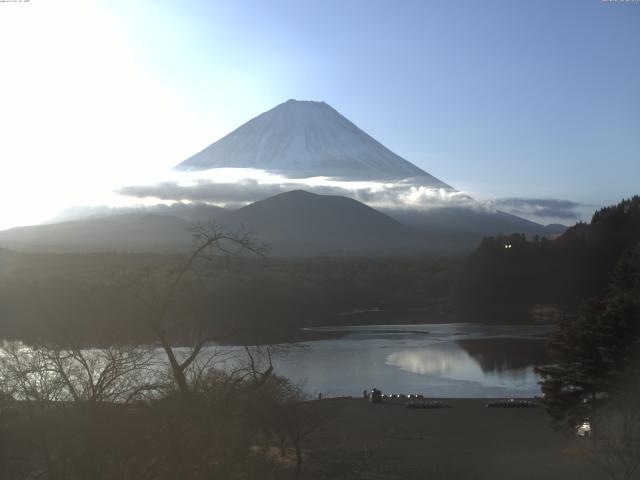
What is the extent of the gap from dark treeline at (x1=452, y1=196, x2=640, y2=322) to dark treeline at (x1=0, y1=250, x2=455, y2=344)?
2.71 metres

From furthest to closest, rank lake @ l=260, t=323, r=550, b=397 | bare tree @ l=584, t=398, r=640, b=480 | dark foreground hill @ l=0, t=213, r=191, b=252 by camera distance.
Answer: dark foreground hill @ l=0, t=213, r=191, b=252 → lake @ l=260, t=323, r=550, b=397 → bare tree @ l=584, t=398, r=640, b=480

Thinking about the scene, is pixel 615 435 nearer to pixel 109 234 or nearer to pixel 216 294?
pixel 216 294

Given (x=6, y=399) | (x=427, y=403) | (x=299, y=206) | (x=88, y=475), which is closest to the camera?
(x=88, y=475)

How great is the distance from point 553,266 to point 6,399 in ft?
136

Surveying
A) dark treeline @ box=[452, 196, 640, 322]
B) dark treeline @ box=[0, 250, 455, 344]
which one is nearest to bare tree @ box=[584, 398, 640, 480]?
dark treeline @ box=[0, 250, 455, 344]

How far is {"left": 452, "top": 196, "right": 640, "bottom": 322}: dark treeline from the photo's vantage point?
40094 millimetres

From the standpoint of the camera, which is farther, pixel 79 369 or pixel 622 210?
pixel 622 210

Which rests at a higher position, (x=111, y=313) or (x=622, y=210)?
(x=622, y=210)

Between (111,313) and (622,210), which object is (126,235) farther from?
(111,313)

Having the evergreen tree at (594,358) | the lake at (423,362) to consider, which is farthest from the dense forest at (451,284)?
the evergreen tree at (594,358)

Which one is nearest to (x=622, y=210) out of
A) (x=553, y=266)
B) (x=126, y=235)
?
(x=553, y=266)

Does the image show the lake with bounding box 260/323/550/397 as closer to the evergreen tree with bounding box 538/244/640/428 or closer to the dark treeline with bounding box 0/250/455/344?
the dark treeline with bounding box 0/250/455/344

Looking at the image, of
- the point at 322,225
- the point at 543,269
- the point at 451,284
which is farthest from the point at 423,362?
the point at 322,225

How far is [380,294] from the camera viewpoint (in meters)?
54.0
